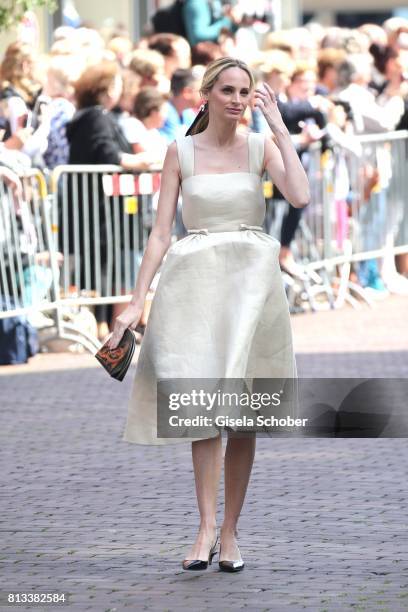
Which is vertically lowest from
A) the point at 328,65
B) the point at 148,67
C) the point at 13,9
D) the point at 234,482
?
the point at 234,482

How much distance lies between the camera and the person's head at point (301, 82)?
53.5 ft

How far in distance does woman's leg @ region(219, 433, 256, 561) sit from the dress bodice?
79 cm

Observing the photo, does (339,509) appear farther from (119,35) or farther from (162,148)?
(119,35)

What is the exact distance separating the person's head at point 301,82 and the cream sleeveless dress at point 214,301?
9721 millimetres

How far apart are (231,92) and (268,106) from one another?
17 cm

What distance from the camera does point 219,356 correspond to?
6562 millimetres

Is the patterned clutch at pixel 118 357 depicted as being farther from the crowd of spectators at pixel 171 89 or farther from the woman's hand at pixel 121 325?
the crowd of spectators at pixel 171 89

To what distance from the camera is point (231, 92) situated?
6602 mm

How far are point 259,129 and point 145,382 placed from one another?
8.89m

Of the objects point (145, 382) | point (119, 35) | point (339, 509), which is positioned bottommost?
point (339, 509)

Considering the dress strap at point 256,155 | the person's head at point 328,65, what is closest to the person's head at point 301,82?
the person's head at point 328,65

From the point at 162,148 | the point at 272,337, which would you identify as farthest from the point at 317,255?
the point at 272,337

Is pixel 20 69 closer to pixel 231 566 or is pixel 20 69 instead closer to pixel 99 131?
pixel 99 131

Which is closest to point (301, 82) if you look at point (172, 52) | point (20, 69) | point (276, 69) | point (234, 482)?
point (276, 69)
